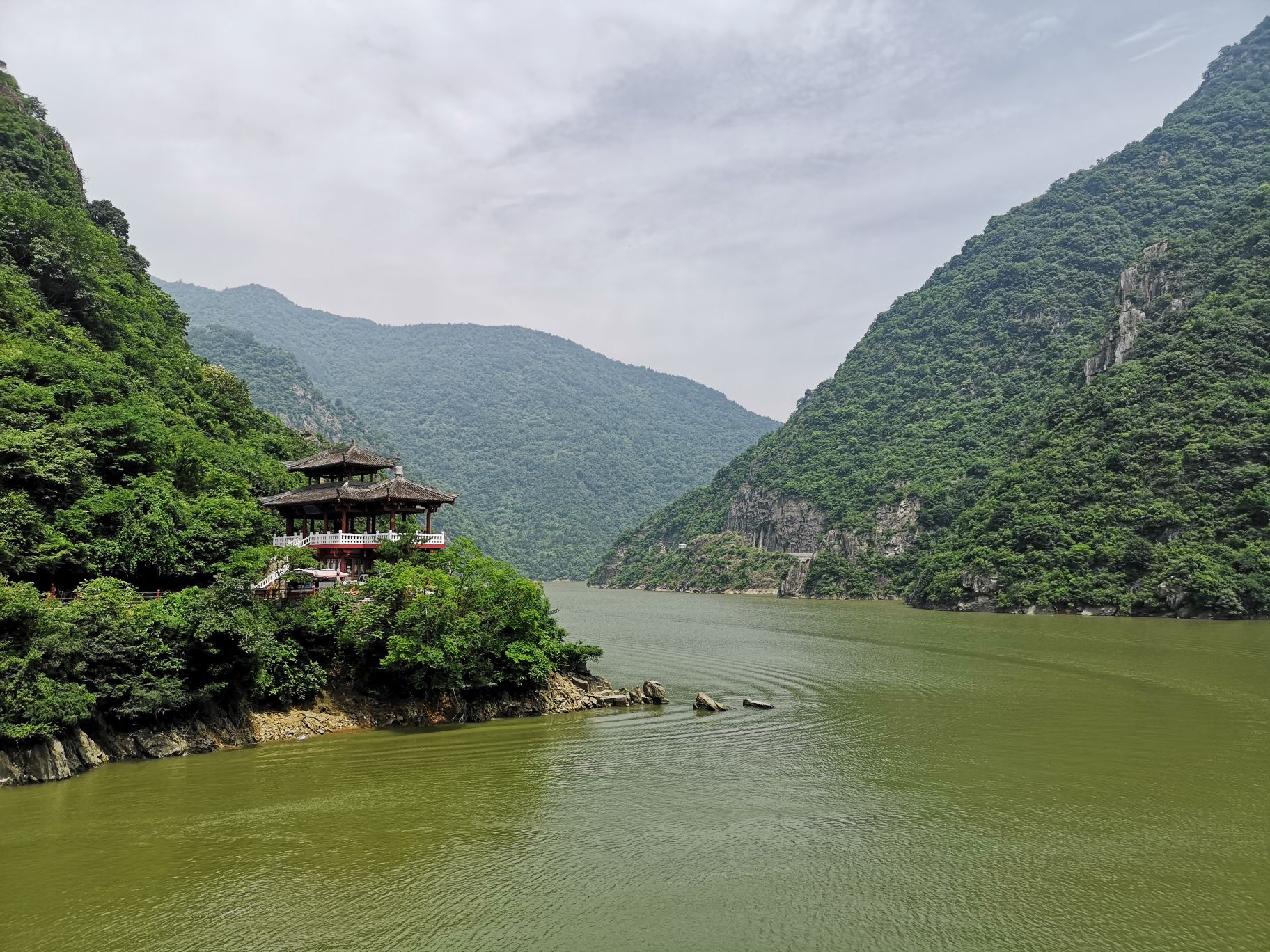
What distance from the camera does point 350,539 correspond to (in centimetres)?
2611

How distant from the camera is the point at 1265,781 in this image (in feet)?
62.6

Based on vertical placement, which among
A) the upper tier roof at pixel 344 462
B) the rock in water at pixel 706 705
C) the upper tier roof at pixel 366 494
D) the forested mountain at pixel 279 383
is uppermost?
the forested mountain at pixel 279 383

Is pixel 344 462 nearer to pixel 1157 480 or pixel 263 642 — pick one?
pixel 263 642

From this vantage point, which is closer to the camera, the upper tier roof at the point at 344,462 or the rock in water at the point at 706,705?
the rock in water at the point at 706,705

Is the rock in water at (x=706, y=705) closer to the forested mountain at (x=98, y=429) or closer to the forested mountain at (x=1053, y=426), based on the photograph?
the forested mountain at (x=98, y=429)

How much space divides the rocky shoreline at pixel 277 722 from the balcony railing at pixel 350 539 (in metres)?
5.11

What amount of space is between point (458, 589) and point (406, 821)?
9.49 meters

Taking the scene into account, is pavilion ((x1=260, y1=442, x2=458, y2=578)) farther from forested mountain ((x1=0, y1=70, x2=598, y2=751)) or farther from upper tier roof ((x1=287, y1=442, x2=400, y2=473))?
forested mountain ((x1=0, y1=70, x2=598, y2=751))

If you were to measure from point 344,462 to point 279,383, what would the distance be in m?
110

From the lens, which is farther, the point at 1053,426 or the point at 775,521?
the point at 775,521

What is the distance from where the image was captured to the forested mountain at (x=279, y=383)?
11769 cm

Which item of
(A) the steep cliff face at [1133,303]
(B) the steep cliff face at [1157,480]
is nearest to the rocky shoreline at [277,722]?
(B) the steep cliff face at [1157,480]

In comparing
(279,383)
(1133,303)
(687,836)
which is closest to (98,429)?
(687,836)

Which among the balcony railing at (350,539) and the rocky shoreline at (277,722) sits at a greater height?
the balcony railing at (350,539)
